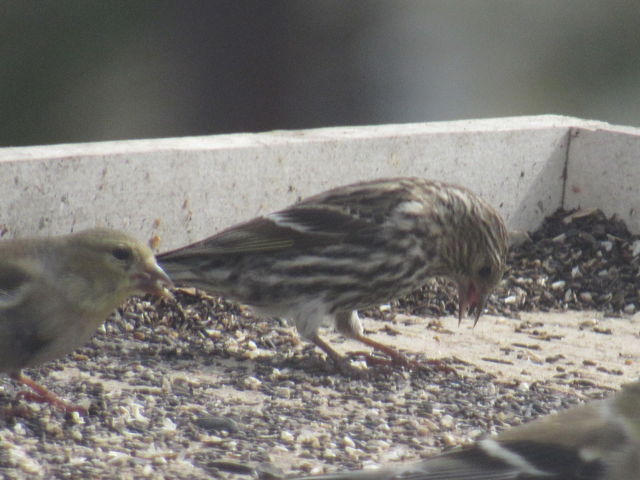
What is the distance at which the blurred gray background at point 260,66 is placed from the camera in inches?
424

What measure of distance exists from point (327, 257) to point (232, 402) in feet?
3.38

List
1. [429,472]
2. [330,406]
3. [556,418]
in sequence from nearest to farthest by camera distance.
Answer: [429,472]
[556,418]
[330,406]

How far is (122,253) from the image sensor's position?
4.24 meters

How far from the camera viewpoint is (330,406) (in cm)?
466

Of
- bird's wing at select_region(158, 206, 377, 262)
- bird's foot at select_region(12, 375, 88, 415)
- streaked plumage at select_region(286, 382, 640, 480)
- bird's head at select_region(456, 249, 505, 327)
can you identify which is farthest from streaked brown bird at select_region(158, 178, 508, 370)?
streaked plumage at select_region(286, 382, 640, 480)

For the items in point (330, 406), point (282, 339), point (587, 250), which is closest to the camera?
point (330, 406)

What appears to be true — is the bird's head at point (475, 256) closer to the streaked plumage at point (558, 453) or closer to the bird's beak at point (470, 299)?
the bird's beak at point (470, 299)

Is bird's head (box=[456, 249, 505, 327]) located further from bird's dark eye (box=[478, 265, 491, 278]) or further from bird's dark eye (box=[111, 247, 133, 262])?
bird's dark eye (box=[111, 247, 133, 262])

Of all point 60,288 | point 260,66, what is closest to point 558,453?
point 60,288

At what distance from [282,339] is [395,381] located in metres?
0.76

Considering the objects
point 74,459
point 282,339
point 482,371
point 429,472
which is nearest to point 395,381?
point 482,371

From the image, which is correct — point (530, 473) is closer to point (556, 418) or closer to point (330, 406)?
point (556, 418)

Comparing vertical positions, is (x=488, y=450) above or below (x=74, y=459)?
above

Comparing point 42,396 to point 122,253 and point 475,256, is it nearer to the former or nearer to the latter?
point 122,253
